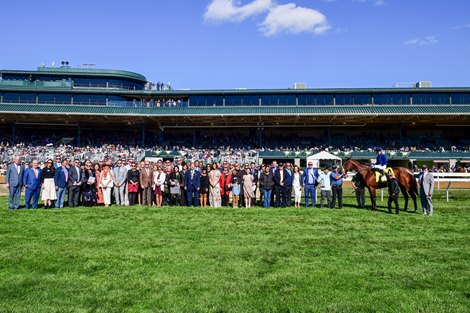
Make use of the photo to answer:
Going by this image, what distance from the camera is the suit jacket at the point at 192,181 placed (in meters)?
14.7

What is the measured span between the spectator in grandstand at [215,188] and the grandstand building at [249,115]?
2818 centimetres

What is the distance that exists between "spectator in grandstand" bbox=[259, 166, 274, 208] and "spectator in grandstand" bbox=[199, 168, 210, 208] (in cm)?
203

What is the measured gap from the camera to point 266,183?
48.3 feet

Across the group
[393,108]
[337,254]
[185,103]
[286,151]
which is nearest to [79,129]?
[185,103]

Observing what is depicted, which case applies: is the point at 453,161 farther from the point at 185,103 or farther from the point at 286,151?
the point at 185,103

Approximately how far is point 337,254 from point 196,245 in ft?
9.13

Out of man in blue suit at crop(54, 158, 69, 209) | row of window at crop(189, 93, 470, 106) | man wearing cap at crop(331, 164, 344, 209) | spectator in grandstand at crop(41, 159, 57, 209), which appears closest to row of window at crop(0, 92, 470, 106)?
row of window at crop(189, 93, 470, 106)

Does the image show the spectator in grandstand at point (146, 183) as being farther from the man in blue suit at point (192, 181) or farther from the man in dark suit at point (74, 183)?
the man in dark suit at point (74, 183)

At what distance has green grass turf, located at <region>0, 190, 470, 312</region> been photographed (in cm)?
506

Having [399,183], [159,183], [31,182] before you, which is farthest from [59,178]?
[399,183]

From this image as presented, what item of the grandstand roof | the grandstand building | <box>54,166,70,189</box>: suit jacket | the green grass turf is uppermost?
the grandstand roof

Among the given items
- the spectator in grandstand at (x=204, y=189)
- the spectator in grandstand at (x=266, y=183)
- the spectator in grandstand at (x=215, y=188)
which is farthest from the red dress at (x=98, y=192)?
the spectator in grandstand at (x=266, y=183)

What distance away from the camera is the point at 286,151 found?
43.1 metres

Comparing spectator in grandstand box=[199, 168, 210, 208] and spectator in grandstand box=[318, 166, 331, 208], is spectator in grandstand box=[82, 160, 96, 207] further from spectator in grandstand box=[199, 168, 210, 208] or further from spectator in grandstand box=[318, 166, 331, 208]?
spectator in grandstand box=[318, 166, 331, 208]
